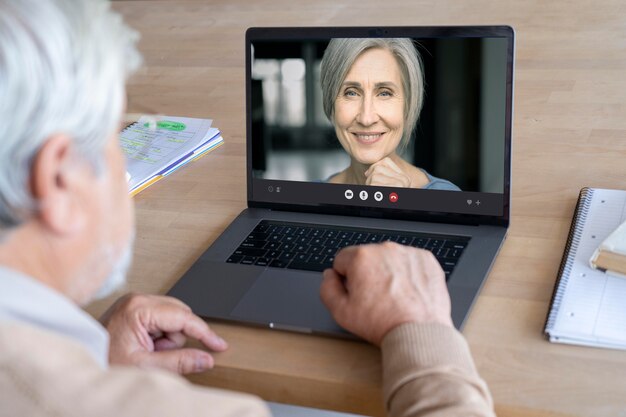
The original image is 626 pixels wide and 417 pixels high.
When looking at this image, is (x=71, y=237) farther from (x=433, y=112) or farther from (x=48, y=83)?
(x=433, y=112)

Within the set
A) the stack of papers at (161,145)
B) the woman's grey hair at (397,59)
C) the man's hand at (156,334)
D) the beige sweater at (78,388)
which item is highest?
the woman's grey hair at (397,59)

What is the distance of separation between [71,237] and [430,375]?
0.41m

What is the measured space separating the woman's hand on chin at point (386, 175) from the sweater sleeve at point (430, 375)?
380mm

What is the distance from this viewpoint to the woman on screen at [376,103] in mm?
1412

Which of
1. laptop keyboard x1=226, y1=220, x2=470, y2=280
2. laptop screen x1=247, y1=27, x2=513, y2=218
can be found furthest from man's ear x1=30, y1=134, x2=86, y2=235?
laptop screen x1=247, y1=27, x2=513, y2=218

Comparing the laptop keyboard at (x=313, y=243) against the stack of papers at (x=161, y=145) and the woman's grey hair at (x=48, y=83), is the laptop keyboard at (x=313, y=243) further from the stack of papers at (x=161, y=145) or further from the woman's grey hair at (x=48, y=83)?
the woman's grey hair at (x=48, y=83)

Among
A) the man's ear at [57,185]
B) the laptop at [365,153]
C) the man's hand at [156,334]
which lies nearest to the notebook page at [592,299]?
the laptop at [365,153]

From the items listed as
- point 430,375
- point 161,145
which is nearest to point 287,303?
point 430,375

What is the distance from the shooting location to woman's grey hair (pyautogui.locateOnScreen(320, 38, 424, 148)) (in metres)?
1.41

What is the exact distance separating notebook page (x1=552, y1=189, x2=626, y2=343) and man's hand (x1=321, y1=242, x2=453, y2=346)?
0.50ft

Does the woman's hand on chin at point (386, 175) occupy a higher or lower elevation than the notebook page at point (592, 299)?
higher

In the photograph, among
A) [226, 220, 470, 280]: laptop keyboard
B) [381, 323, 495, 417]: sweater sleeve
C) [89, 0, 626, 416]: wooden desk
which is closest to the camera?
[381, 323, 495, 417]: sweater sleeve

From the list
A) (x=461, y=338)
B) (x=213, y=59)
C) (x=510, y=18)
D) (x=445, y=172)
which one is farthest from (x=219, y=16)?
(x=461, y=338)

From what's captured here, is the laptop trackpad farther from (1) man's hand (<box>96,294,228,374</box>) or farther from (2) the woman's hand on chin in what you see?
(2) the woman's hand on chin
